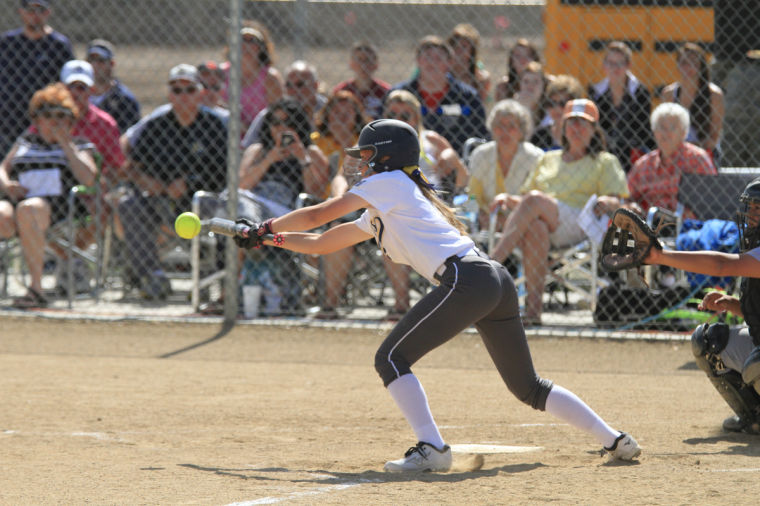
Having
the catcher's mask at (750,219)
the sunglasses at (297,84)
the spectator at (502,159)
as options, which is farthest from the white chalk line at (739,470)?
the sunglasses at (297,84)

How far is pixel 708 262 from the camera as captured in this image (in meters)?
4.68

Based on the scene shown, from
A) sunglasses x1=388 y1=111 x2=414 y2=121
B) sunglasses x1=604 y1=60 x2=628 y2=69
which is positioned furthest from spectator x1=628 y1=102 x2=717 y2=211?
sunglasses x1=388 y1=111 x2=414 y2=121

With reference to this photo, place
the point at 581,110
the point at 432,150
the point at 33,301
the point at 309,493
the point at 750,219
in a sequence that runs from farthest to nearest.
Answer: the point at 33,301 < the point at 432,150 < the point at 581,110 < the point at 750,219 < the point at 309,493

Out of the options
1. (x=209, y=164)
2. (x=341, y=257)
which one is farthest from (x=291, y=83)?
(x=341, y=257)

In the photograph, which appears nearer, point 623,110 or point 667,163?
A: point 667,163

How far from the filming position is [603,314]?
8.57 meters

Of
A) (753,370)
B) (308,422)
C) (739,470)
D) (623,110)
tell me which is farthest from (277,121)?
(739,470)

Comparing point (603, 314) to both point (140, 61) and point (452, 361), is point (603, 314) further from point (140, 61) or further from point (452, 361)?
point (140, 61)

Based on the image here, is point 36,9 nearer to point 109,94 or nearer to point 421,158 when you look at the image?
point 109,94

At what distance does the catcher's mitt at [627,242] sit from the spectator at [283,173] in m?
4.61

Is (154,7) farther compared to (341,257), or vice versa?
(154,7)

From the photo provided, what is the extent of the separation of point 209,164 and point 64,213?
4.20 ft

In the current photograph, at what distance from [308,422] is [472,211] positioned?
3471 millimetres

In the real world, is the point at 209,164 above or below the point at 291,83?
below
